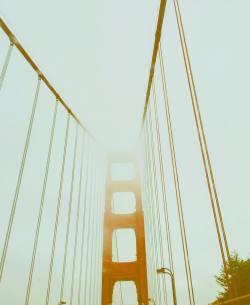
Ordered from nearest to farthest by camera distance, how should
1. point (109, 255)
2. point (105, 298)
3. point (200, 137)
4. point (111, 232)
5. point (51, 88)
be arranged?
point (200, 137) → point (51, 88) → point (105, 298) → point (109, 255) → point (111, 232)

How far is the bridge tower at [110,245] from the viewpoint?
912 centimetres

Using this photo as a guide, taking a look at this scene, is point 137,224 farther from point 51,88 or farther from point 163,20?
point 163,20

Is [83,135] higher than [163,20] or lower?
higher

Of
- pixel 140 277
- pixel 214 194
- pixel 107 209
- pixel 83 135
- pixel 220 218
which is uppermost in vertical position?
pixel 83 135

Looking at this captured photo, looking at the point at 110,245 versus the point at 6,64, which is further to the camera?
the point at 110,245

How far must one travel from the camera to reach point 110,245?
1012 cm

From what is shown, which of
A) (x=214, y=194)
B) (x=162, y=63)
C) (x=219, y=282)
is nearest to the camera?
(x=214, y=194)

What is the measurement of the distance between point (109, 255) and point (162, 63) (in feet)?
24.1

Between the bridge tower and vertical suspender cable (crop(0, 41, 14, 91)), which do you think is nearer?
vertical suspender cable (crop(0, 41, 14, 91))

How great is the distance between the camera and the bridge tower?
9.12 meters

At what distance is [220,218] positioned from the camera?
140 cm

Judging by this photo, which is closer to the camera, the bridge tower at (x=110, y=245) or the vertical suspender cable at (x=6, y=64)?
the vertical suspender cable at (x=6, y=64)

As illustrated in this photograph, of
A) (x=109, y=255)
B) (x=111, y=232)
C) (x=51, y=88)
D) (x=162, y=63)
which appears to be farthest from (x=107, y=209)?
(x=162, y=63)

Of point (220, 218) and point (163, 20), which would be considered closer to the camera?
point (220, 218)
